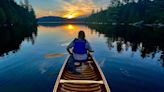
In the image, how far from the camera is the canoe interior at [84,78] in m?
12.2

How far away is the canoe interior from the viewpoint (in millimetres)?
12195

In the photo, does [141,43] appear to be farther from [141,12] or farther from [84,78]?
[141,12]

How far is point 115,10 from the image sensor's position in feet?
Result: 593

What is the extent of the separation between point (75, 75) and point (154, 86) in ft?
20.7

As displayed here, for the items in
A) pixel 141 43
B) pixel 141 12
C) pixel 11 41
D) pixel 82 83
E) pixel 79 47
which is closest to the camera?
pixel 82 83

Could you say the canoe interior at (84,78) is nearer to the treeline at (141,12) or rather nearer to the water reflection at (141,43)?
the water reflection at (141,43)

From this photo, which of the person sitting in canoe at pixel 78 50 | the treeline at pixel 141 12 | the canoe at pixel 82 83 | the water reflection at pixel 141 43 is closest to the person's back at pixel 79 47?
the person sitting in canoe at pixel 78 50

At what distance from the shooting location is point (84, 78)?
14.4 metres

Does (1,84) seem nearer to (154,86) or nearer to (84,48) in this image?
(84,48)

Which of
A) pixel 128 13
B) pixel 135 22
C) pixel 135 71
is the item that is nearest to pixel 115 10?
pixel 128 13

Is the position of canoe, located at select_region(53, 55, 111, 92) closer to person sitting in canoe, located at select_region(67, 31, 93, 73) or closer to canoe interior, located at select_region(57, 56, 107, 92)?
canoe interior, located at select_region(57, 56, 107, 92)

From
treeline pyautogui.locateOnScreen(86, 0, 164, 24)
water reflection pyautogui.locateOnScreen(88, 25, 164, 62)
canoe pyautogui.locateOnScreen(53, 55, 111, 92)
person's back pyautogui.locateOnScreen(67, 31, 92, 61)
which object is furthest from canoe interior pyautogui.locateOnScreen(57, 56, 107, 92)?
treeline pyautogui.locateOnScreen(86, 0, 164, 24)

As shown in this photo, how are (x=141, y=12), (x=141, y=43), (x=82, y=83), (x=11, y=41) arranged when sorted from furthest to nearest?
(x=141, y=12) → (x=11, y=41) → (x=141, y=43) → (x=82, y=83)

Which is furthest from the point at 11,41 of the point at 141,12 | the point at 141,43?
the point at 141,12
